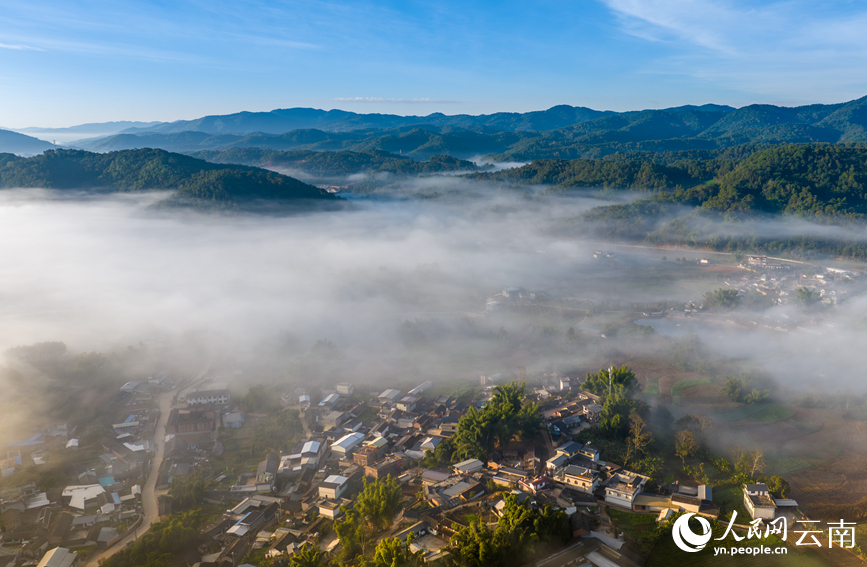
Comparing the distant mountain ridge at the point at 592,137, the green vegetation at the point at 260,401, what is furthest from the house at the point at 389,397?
the distant mountain ridge at the point at 592,137

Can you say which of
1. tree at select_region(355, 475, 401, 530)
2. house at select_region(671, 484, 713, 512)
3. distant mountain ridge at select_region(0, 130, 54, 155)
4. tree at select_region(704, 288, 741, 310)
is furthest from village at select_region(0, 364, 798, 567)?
distant mountain ridge at select_region(0, 130, 54, 155)

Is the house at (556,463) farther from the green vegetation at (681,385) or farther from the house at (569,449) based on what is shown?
the green vegetation at (681,385)

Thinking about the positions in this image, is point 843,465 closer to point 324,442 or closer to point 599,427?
point 599,427

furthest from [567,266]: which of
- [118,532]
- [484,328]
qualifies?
[118,532]

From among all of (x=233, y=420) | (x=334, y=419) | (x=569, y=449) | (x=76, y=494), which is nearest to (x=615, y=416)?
(x=569, y=449)

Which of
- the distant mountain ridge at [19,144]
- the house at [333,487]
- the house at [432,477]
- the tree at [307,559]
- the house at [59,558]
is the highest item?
the distant mountain ridge at [19,144]

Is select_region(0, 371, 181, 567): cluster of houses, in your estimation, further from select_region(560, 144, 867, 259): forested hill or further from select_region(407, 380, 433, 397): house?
select_region(560, 144, 867, 259): forested hill

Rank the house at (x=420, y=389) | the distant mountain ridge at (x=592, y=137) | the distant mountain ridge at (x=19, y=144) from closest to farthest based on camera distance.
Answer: the house at (x=420, y=389), the distant mountain ridge at (x=19, y=144), the distant mountain ridge at (x=592, y=137)
